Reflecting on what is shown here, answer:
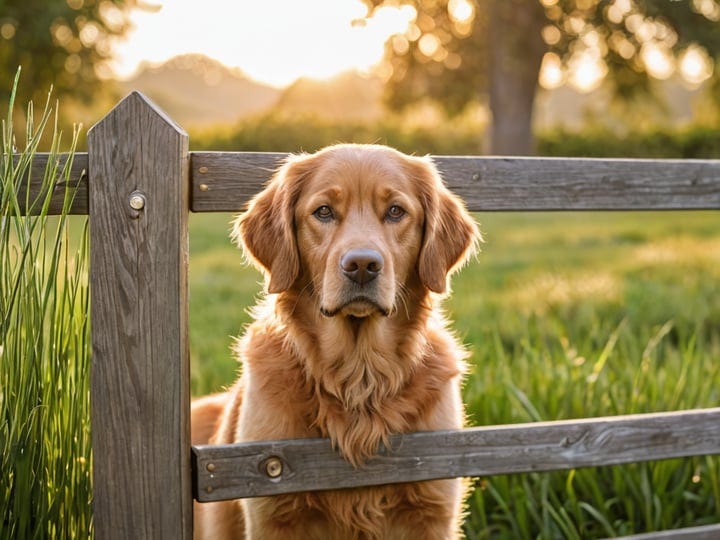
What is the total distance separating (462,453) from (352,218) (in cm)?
79

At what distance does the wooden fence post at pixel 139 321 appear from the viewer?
216 cm

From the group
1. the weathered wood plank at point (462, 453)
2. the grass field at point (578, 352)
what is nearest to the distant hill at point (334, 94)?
the grass field at point (578, 352)

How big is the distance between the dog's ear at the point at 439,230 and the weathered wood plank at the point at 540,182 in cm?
Answer: 6

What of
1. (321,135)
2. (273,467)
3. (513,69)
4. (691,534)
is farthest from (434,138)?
(273,467)

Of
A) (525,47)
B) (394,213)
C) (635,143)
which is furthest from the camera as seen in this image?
(635,143)

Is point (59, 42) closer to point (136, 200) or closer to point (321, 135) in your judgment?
point (321, 135)

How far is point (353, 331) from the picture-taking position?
2635 mm

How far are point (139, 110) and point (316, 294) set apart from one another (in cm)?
78

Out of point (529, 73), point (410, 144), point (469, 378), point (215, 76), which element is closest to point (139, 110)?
point (469, 378)

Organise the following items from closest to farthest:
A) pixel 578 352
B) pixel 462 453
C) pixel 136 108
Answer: pixel 136 108 → pixel 462 453 → pixel 578 352

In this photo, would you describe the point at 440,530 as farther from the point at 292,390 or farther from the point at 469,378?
the point at 469,378

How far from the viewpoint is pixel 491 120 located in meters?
22.8

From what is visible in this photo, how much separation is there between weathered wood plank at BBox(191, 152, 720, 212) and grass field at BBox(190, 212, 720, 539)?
42.9 inches

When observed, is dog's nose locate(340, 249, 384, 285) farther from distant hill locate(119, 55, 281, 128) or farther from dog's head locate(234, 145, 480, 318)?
distant hill locate(119, 55, 281, 128)
